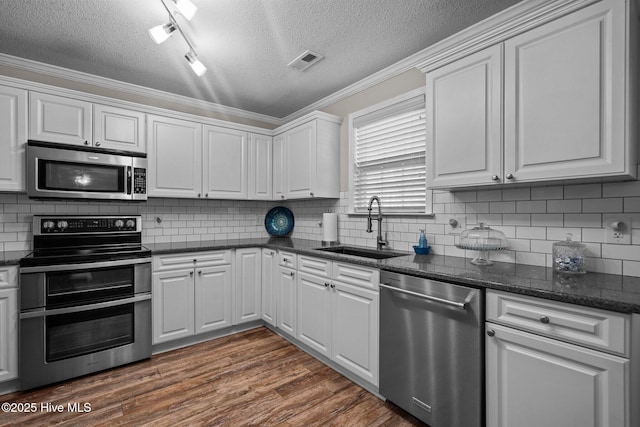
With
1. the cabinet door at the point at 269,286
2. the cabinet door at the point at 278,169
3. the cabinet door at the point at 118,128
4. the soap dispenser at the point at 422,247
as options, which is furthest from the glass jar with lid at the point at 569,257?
the cabinet door at the point at 118,128

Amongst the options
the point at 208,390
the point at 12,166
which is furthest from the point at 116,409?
the point at 12,166

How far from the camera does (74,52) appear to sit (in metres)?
2.53

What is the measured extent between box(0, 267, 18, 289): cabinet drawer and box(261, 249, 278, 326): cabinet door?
191cm

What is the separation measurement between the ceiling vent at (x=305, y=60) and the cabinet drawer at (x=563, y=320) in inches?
84.9

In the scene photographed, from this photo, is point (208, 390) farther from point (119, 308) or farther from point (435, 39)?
point (435, 39)

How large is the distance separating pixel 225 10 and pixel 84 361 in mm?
2727

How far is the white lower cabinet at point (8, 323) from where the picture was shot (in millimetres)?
2197

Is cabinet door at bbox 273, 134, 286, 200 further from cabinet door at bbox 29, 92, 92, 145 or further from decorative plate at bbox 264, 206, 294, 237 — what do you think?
cabinet door at bbox 29, 92, 92, 145

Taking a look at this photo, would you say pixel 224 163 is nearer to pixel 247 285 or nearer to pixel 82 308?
pixel 247 285

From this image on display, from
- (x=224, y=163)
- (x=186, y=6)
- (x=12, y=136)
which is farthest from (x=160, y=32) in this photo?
(x=224, y=163)

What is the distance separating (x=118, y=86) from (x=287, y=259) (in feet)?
7.78

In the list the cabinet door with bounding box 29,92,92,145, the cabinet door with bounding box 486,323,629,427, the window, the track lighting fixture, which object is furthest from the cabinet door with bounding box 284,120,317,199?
the cabinet door with bounding box 486,323,629,427

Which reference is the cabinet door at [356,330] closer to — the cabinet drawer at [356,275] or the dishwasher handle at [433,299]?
the cabinet drawer at [356,275]

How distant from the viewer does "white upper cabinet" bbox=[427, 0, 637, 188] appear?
1.43 m
